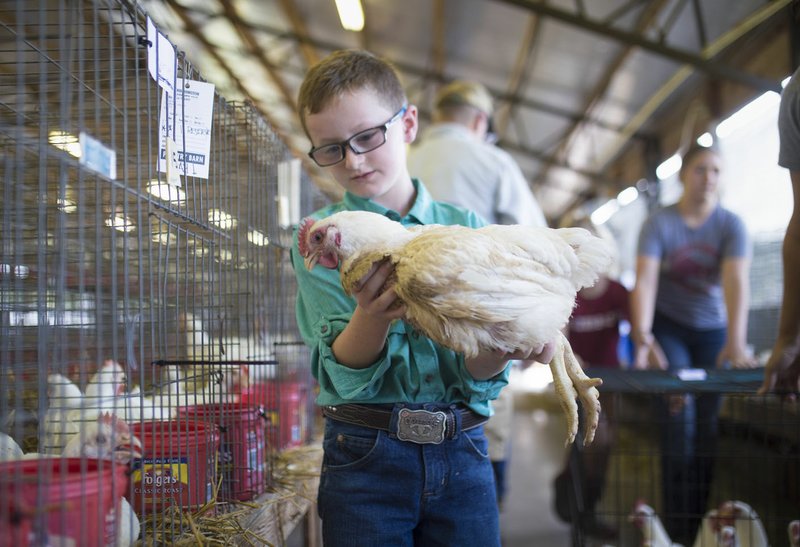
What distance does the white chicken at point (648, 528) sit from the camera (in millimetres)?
2219

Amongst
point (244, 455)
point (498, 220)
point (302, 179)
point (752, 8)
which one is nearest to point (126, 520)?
point (244, 455)

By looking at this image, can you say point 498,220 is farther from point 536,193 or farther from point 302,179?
point 536,193

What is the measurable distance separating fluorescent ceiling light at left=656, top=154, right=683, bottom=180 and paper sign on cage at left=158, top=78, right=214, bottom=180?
6.46 m

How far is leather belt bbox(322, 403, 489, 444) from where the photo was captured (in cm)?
125

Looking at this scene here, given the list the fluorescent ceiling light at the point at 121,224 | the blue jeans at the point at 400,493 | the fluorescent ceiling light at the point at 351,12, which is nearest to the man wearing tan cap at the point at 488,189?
the blue jeans at the point at 400,493

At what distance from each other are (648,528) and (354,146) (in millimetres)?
1896

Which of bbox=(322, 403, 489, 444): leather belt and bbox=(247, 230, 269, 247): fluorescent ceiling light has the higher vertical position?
bbox=(247, 230, 269, 247): fluorescent ceiling light

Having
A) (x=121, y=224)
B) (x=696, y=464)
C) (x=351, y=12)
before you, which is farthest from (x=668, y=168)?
(x=121, y=224)

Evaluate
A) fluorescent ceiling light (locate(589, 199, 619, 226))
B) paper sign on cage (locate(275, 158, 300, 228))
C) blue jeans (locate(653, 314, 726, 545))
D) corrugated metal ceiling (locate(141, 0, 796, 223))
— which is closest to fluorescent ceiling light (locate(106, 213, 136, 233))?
paper sign on cage (locate(275, 158, 300, 228))

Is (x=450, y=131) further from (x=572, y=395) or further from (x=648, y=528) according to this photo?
(x=648, y=528)

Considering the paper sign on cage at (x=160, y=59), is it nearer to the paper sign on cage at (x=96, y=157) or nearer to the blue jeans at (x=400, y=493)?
the paper sign on cage at (x=96, y=157)

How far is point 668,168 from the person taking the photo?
723 cm

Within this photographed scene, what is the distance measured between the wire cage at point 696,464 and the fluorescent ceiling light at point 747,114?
2824mm

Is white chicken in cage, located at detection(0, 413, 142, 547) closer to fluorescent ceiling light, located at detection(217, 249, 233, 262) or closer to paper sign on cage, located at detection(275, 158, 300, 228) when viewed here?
fluorescent ceiling light, located at detection(217, 249, 233, 262)
